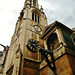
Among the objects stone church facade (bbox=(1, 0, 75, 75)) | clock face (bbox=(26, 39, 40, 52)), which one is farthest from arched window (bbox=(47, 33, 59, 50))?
clock face (bbox=(26, 39, 40, 52))

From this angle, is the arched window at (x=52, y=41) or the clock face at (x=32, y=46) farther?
the arched window at (x=52, y=41)

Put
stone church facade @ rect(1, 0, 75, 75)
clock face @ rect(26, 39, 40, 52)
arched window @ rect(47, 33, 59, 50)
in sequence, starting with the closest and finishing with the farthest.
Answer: clock face @ rect(26, 39, 40, 52) < stone church facade @ rect(1, 0, 75, 75) < arched window @ rect(47, 33, 59, 50)

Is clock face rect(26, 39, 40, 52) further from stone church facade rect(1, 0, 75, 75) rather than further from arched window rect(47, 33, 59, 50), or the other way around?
arched window rect(47, 33, 59, 50)

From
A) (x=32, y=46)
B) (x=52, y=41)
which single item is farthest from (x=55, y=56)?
(x=52, y=41)

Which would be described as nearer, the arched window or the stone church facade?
the stone church facade

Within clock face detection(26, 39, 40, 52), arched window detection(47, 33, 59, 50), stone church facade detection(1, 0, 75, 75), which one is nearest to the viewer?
clock face detection(26, 39, 40, 52)

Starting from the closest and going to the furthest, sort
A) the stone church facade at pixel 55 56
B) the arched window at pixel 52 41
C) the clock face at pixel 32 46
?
the clock face at pixel 32 46 < the stone church facade at pixel 55 56 < the arched window at pixel 52 41

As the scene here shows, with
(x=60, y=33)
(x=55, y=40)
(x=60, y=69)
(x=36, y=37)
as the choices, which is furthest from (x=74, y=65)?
(x=36, y=37)

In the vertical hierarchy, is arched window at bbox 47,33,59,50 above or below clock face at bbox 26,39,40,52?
above

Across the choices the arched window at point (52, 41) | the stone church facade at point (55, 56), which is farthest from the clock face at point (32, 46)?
the arched window at point (52, 41)

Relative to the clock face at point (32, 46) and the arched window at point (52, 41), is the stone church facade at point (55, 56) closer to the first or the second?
the arched window at point (52, 41)

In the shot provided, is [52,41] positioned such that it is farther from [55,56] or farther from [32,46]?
[32,46]

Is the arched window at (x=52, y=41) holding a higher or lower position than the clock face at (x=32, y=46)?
higher

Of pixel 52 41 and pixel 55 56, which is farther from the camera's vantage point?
pixel 52 41
